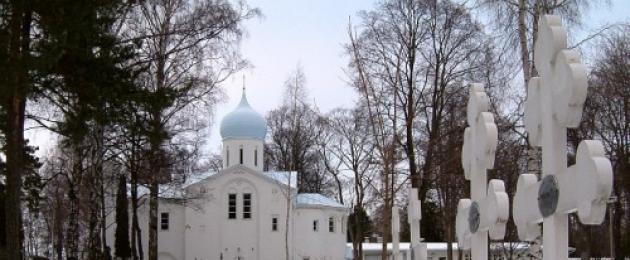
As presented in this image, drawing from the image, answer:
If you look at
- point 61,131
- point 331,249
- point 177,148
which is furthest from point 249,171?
point 61,131

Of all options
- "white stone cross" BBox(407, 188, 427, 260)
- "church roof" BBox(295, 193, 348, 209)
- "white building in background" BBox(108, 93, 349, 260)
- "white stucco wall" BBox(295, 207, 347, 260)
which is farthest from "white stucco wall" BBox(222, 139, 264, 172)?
"white stone cross" BBox(407, 188, 427, 260)

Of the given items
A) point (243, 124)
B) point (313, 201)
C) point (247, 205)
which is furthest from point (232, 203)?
point (243, 124)

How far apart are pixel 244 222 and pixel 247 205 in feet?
3.64

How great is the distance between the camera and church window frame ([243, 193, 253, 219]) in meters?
48.5

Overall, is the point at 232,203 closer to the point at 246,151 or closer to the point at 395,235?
the point at 246,151

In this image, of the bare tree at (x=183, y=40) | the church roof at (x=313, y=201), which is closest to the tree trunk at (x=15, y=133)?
the bare tree at (x=183, y=40)

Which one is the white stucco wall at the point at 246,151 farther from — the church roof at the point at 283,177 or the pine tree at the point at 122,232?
the pine tree at the point at 122,232

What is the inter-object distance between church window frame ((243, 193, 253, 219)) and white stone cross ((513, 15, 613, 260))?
4319cm

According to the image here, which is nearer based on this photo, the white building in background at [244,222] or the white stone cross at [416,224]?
the white stone cross at [416,224]

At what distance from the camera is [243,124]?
50406 mm

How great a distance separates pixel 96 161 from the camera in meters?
26.9

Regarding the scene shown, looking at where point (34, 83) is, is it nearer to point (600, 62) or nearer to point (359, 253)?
point (600, 62)

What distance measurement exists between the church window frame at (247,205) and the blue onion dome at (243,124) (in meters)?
3.79

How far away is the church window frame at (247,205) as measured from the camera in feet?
A: 159
